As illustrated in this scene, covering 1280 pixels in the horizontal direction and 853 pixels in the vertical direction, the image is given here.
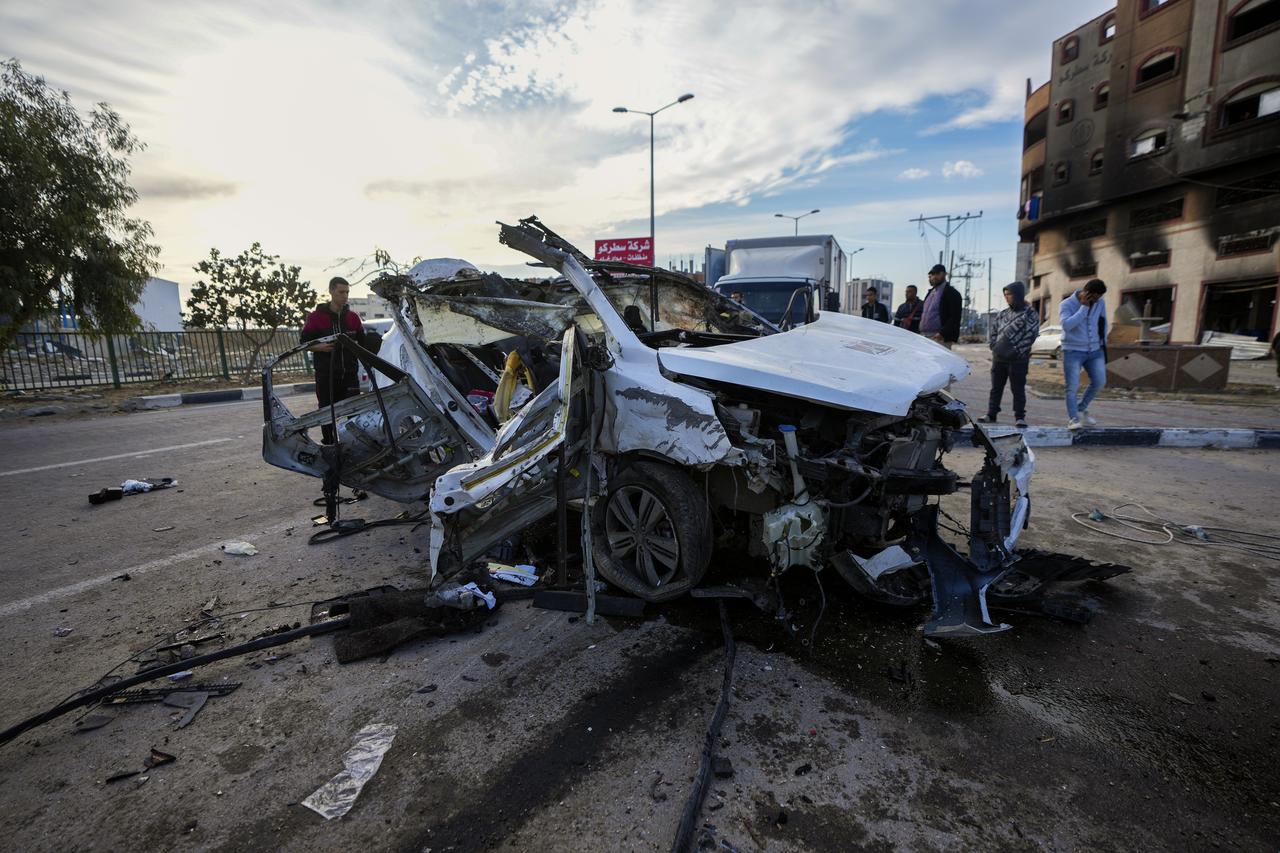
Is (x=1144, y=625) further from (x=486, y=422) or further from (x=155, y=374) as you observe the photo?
(x=155, y=374)

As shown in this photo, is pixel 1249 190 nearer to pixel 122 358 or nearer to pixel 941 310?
pixel 941 310

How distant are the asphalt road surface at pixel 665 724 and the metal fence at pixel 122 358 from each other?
32.4ft

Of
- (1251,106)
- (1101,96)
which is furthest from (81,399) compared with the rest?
(1101,96)

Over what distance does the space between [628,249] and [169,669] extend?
30.4 m

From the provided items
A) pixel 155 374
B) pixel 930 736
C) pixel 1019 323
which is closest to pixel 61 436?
pixel 155 374

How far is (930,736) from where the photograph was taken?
2146 millimetres

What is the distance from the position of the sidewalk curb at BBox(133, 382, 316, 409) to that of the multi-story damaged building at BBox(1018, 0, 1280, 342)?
88.0 feet

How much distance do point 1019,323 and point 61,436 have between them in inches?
504

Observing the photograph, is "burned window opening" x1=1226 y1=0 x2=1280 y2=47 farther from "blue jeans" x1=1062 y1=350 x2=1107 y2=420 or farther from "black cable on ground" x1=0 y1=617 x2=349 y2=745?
"black cable on ground" x1=0 y1=617 x2=349 y2=745

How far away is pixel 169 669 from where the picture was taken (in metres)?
2.58

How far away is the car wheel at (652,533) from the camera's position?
2941mm

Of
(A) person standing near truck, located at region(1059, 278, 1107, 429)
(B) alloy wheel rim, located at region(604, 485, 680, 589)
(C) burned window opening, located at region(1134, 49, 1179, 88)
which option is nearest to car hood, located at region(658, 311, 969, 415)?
(B) alloy wheel rim, located at region(604, 485, 680, 589)

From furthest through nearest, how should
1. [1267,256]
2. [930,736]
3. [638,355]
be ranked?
[1267,256] < [638,355] < [930,736]

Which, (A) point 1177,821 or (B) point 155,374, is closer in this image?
(A) point 1177,821
